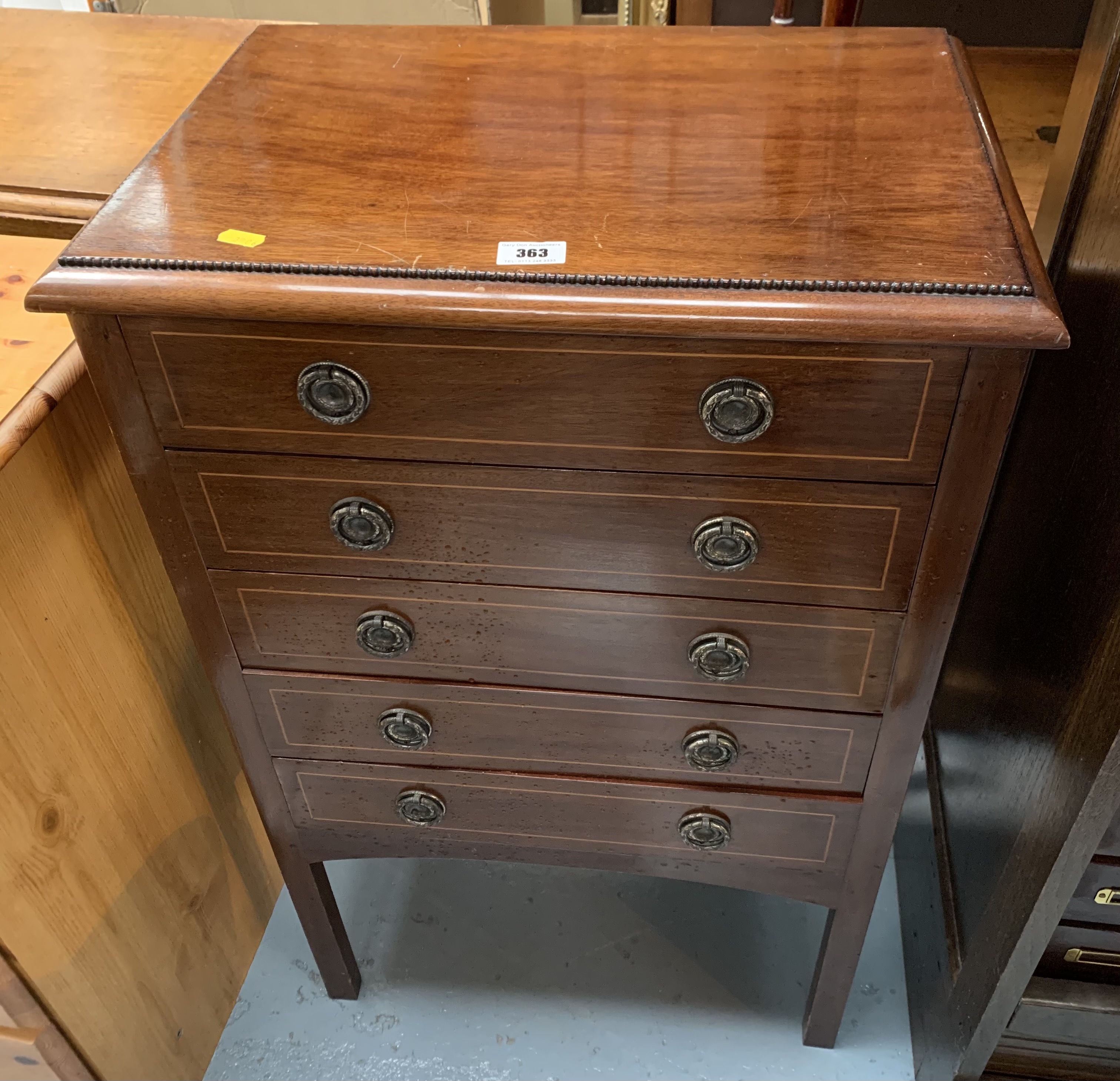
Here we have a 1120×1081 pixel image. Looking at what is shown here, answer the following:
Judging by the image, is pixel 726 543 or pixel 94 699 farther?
pixel 94 699

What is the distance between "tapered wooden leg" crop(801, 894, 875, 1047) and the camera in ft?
3.61

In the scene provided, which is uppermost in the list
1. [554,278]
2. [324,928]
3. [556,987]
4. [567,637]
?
[554,278]

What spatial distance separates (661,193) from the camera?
76cm

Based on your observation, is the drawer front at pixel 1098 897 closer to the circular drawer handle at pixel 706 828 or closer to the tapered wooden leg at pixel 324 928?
the circular drawer handle at pixel 706 828

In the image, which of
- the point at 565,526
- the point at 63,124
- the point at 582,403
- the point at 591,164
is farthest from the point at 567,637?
the point at 63,124

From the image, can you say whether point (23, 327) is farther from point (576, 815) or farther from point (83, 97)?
point (576, 815)

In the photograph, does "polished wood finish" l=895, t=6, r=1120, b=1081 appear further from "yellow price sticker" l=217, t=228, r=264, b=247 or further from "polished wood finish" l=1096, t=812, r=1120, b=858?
"yellow price sticker" l=217, t=228, r=264, b=247

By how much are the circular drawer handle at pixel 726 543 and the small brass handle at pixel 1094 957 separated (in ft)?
1.81

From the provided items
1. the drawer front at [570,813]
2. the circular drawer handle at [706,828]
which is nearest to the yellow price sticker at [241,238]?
the drawer front at [570,813]

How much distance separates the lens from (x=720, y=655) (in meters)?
0.86

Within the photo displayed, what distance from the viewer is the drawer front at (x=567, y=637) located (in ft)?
2.78

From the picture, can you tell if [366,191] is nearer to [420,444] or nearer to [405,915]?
[420,444]

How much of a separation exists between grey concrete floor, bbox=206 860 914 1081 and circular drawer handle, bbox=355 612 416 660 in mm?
635

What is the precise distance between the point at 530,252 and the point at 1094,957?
2.80ft
